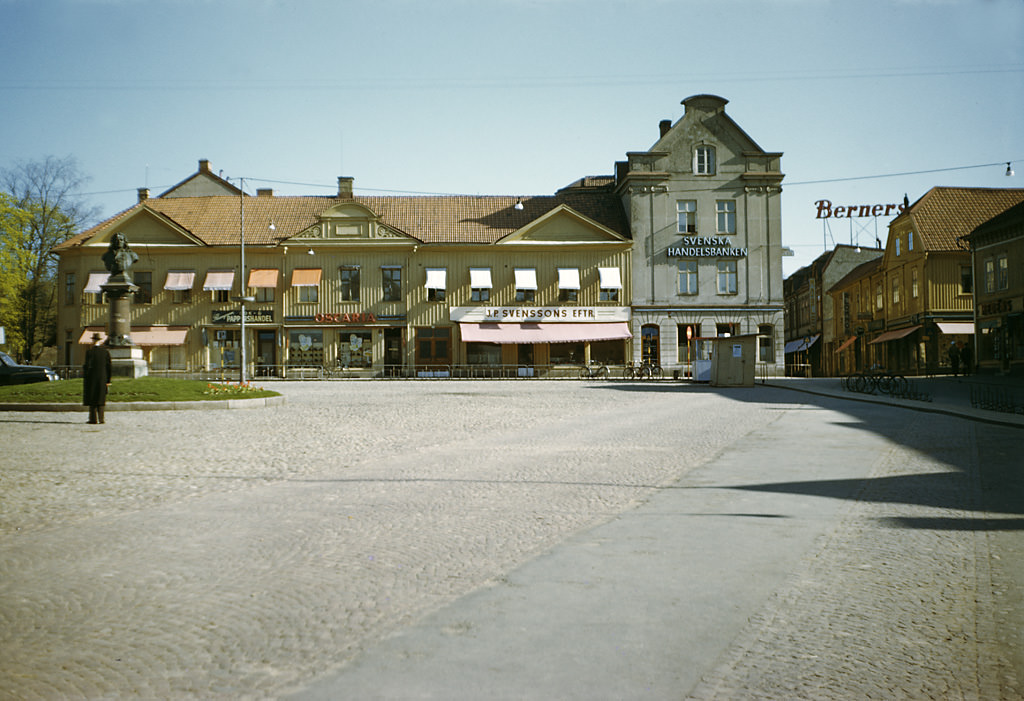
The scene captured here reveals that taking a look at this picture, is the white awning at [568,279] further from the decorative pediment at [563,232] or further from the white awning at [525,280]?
the decorative pediment at [563,232]

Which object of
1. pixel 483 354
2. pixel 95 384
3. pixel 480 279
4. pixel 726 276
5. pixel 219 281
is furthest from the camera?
pixel 726 276

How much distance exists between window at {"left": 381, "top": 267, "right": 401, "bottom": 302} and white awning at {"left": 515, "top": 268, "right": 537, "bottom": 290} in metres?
6.82

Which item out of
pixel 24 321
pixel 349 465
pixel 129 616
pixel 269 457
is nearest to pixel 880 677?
pixel 129 616

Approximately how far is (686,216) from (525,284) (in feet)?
34.0

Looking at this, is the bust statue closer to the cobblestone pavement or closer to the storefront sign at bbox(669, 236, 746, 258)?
the cobblestone pavement

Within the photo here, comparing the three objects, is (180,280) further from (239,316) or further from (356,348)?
(356,348)

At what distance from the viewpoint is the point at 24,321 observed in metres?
54.5

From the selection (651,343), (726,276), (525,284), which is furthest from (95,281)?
(726,276)

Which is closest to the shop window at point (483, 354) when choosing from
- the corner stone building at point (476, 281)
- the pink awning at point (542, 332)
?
the corner stone building at point (476, 281)

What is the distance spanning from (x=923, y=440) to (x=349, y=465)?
9231 mm

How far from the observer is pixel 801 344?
Result: 7606cm

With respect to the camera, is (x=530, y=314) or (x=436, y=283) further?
(x=530, y=314)

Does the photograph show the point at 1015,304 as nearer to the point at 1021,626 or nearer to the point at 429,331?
the point at 429,331

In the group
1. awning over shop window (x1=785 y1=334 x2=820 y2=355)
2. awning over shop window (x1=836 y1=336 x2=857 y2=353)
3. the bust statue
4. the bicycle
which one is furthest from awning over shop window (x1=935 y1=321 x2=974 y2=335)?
the bust statue
